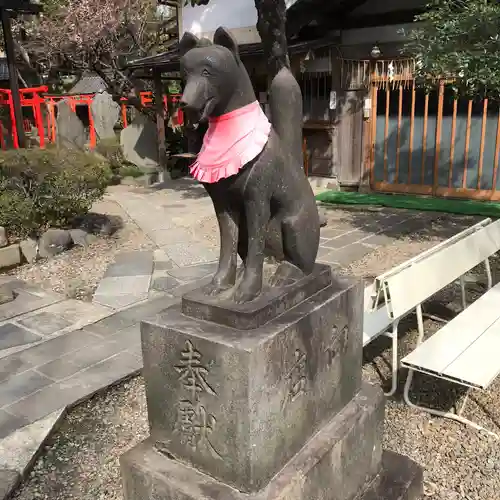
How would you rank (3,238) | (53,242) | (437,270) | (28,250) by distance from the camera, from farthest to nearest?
(53,242), (28,250), (3,238), (437,270)

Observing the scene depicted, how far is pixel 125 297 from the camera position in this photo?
5617 mm

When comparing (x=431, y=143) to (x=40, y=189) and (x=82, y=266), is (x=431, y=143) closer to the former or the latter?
(x=82, y=266)

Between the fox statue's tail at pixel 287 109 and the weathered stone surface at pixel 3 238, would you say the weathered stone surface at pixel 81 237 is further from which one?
the fox statue's tail at pixel 287 109

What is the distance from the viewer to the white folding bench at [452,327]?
3.30 meters

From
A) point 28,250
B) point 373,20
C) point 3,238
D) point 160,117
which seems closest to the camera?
point 3,238

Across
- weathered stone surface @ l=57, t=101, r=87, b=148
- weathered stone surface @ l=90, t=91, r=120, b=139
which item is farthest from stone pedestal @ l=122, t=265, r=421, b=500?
weathered stone surface @ l=90, t=91, r=120, b=139

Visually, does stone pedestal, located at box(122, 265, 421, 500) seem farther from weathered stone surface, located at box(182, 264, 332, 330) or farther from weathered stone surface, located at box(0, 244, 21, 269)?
weathered stone surface, located at box(0, 244, 21, 269)

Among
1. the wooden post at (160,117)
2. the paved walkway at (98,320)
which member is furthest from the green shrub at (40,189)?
the wooden post at (160,117)

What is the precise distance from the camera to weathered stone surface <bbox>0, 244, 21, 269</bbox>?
6.73 meters

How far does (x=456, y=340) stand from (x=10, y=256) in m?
5.52

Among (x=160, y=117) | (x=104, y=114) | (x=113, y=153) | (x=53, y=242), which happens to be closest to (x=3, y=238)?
(x=53, y=242)

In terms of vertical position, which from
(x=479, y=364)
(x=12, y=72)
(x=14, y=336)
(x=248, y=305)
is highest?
(x=12, y=72)

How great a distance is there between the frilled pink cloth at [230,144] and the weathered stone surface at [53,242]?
18.3 feet

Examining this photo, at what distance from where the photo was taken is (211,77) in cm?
198
